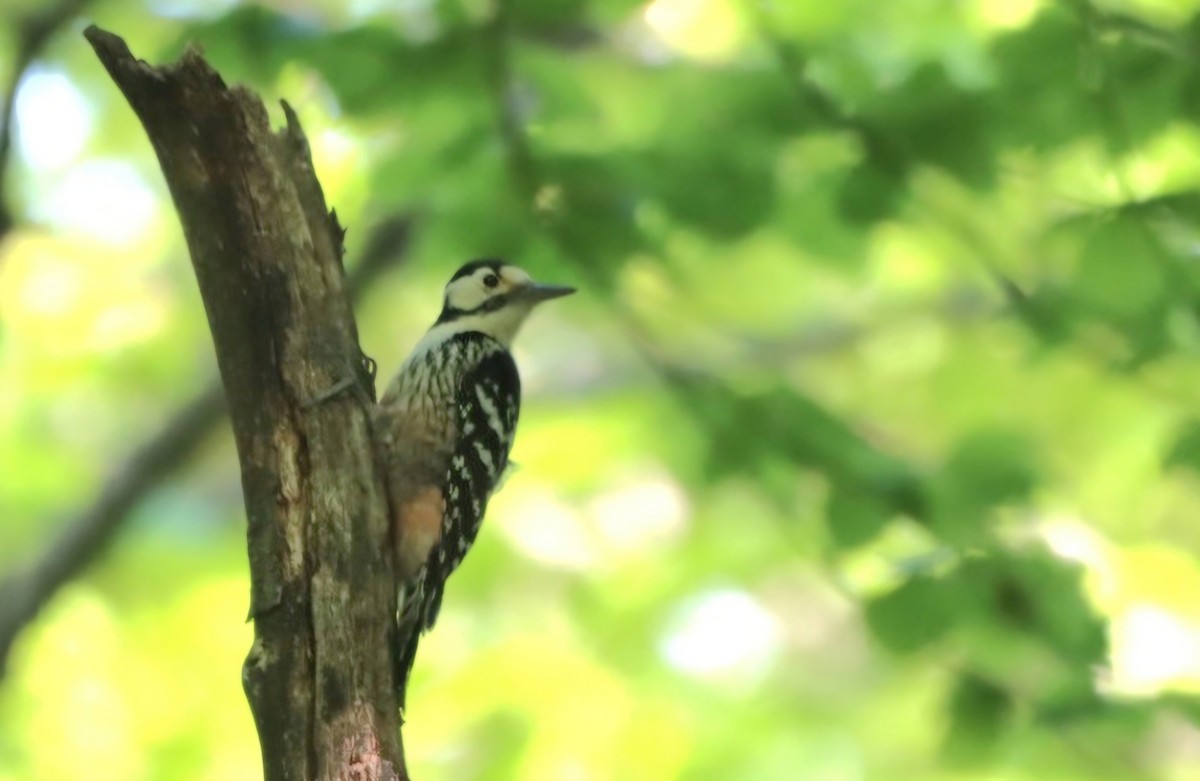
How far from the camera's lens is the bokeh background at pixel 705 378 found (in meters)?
3.66

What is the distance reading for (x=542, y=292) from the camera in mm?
4109

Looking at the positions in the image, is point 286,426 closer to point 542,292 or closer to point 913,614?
point 542,292

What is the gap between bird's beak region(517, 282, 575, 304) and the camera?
13.2 feet

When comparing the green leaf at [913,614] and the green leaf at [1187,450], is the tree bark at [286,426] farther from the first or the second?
the green leaf at [1187,450]

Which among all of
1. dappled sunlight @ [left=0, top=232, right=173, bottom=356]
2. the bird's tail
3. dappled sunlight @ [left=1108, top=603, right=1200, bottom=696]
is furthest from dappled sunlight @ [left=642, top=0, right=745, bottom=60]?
dappled sunlight @ [left=1108, top=603, right=1200, bottom=696]

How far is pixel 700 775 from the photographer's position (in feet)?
21.4

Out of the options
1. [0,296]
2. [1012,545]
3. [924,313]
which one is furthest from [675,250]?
[0,296]

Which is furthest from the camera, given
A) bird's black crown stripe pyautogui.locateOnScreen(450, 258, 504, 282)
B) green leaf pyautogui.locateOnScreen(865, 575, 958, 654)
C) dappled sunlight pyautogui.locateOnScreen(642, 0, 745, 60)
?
dappled sunlight pyautogui.locateOnScreen(642, 0, 745, 60)

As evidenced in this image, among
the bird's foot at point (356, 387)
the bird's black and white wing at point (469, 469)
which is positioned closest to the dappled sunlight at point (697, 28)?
the bird's black and white wing at point (469, 469)

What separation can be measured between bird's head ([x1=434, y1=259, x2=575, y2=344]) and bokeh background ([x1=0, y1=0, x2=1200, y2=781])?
0.19 meters

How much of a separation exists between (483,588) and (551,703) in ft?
2.23

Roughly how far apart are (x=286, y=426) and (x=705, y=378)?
5.44ft

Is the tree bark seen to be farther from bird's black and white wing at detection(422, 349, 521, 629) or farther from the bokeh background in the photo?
the bokeh background

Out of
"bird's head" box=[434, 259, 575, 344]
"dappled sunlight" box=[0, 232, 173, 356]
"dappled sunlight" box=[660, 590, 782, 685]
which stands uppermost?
"dappled sunlight" box=[0, 232, 173, 356]
